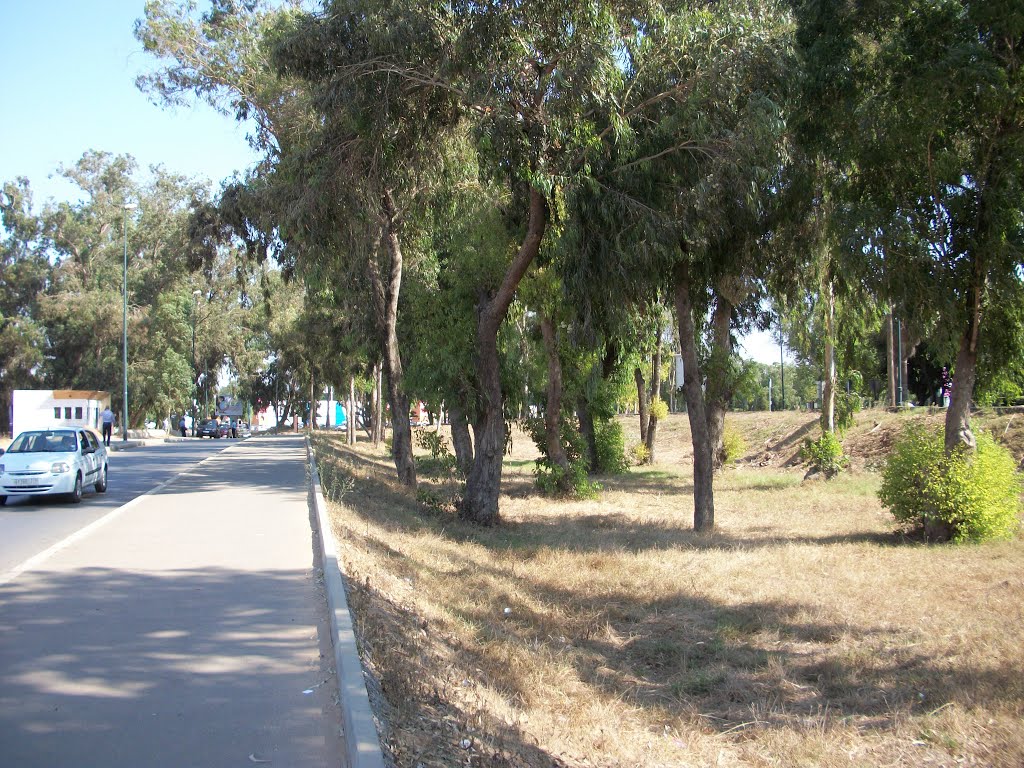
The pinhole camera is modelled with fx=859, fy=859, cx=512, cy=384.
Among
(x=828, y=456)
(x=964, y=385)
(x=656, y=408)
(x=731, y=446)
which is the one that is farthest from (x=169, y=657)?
(x=656, y=408)

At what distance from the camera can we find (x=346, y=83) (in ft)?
46.6

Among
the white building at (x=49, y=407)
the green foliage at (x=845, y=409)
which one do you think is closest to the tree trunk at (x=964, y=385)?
the green foliage at (x=845, y=409)

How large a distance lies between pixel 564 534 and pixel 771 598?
632cm

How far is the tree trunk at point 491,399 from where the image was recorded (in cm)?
1616

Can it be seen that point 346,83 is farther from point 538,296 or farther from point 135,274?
point 135,274

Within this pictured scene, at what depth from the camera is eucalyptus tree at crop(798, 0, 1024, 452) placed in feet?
42.4

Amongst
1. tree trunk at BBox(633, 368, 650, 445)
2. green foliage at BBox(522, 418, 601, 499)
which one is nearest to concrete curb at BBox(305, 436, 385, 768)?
green foliage at BBox(522, 418, 601, 499)

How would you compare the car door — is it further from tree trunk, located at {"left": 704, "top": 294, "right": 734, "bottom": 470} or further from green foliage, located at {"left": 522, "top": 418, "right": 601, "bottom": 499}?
tree trunk, located at {"left": 704, "top": 294, "right": 734, "bottom": 470}

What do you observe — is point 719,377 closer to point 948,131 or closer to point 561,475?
point 561,475

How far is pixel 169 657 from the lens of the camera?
22.4ft

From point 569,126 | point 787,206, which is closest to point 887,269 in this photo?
point 787,206

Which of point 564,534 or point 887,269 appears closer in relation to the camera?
point 887,269

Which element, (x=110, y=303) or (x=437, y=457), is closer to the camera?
(x=437, y=457)

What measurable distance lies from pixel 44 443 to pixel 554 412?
12629mm
